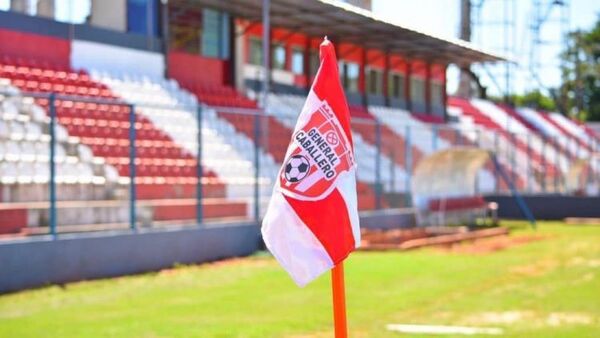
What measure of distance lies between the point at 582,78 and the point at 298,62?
143 feet

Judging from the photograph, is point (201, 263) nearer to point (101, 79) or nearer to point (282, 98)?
point (101, 79)

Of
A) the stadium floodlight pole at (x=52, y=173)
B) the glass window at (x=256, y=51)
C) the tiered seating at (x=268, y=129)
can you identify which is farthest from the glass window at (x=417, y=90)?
the stadium floodlight pole at (x=52, y=173)

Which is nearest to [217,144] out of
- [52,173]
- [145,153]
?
[145,153]

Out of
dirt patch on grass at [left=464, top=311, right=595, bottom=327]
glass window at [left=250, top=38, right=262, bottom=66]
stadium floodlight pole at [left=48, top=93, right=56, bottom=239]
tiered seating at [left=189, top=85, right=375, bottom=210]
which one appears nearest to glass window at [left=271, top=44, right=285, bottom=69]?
glass window at [left=250, top=38, right=262, bottom=66]

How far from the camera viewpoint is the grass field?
10.0 metres

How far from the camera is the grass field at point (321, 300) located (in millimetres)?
10039

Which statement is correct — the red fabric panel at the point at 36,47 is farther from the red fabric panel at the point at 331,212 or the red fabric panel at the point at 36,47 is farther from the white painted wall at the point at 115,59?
the red fabric panel at the point at 331,212

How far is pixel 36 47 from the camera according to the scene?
23641mm

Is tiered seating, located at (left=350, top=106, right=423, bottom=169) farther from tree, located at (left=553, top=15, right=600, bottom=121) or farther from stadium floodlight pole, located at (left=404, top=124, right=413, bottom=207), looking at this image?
tree, located at (left=553, top=15, right=600, bottom=121)

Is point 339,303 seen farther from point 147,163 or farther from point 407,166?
point 407,166

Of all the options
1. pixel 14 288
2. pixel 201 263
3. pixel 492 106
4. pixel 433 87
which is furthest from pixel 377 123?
pixel 492 106

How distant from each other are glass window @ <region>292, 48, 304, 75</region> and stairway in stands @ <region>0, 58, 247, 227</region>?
599 inches

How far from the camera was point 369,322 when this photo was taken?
34.4 ft

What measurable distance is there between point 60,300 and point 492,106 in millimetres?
44847
